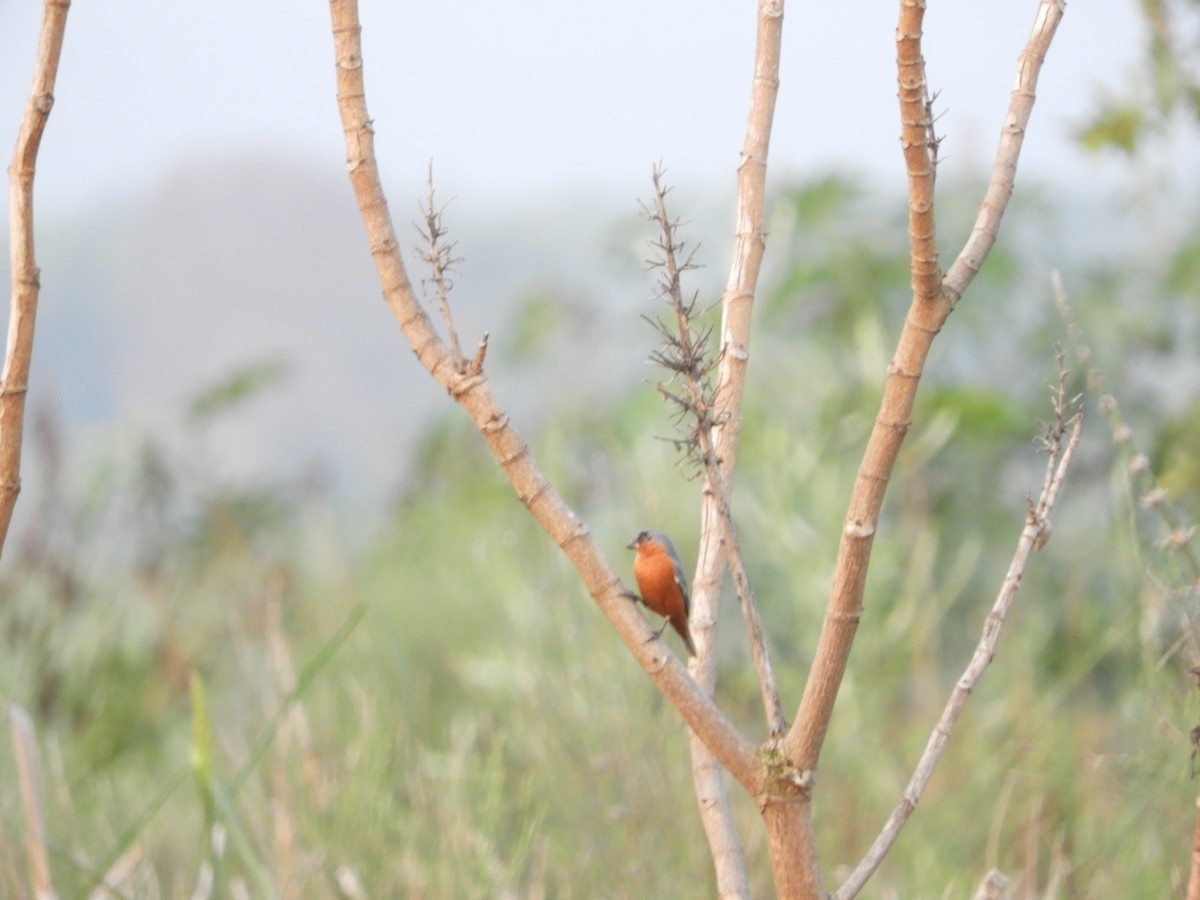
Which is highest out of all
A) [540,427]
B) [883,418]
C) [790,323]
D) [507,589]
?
[790,323]

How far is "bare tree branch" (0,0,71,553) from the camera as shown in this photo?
21.4 inches

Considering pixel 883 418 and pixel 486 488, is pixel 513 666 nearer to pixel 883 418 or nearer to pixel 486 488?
pixel 486 488

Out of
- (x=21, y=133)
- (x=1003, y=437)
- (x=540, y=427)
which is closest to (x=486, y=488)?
(x=540, y=427)

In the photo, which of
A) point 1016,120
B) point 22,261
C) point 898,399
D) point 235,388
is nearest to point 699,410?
point 898,399

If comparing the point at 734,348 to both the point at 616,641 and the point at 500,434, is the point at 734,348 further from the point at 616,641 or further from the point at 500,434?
the point at 616,641

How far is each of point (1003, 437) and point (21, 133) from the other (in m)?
2.38

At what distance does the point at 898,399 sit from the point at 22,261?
36cm

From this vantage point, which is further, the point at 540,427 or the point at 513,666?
the point at 540,427

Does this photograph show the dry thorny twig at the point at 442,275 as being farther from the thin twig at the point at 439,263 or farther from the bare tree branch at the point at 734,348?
the bare tree branch at the point at 734,348

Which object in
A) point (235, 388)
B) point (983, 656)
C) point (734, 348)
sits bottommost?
point (983, 656)

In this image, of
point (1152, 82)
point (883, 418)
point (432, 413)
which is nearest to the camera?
point (883, 418)

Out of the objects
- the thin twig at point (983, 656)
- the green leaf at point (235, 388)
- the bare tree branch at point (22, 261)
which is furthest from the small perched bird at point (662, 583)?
the green leaf at point (235, 388)

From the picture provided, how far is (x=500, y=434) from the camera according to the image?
1.61 feet

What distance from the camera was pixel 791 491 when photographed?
2246mm
